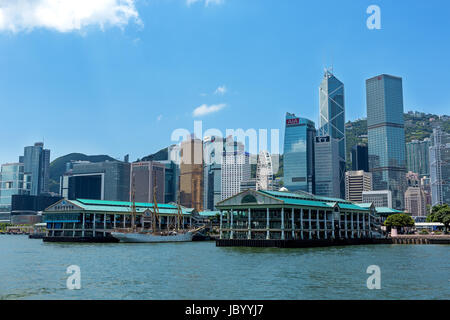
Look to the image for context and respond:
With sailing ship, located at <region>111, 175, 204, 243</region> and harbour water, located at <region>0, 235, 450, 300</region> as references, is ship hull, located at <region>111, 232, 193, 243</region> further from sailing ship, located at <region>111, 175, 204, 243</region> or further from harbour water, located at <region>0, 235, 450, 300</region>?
harbour water, located at <region>0, 235, 450, 300</region>

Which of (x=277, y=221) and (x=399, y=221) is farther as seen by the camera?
(x=399, y=221)

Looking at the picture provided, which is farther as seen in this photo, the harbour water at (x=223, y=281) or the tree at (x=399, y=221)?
the tree at (x=399, y=221)

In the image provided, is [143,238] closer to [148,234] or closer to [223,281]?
[148,234]

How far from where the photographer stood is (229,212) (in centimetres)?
14250

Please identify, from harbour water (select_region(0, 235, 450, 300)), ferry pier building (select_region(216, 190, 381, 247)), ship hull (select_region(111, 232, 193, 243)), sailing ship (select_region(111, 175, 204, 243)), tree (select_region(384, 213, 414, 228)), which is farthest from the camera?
tree (select_region(384, 213, 414, 228))

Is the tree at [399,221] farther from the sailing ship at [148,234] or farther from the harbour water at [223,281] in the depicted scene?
the harbour water at [223,281]

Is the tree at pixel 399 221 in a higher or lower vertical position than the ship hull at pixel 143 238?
higher

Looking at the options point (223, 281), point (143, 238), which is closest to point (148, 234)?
point (143, 238)

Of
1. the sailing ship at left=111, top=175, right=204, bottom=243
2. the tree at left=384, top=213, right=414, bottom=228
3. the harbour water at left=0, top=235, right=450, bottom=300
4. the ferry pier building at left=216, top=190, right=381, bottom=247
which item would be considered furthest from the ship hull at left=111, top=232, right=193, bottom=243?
the harbour water at left=0, top=235, right=450, bottom=300

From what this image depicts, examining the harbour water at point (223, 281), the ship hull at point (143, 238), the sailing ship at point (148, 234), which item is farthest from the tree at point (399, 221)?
the harbour water at point (223, 281)

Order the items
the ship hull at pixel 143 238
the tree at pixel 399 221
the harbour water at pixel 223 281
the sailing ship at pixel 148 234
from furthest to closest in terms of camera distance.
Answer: the tree at pixel 399 221 < the sailing ship at pixel 148 234 < the ship hull at pixel 143 238 < the harbour water at pixel 223 281
